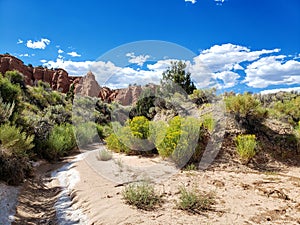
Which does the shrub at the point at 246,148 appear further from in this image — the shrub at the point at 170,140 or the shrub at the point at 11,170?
the shrub at the point at 11,170

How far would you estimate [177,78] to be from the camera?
14547 millimetres

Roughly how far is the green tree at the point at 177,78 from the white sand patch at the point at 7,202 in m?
9.51

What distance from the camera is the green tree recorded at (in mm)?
13930

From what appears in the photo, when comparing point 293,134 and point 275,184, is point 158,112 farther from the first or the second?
point 275,184

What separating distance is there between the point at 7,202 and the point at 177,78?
36.1 ft

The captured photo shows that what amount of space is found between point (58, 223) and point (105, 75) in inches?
244

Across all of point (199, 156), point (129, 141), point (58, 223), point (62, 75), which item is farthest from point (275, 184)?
point (62, 75)

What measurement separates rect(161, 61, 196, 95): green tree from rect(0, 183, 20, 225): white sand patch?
9.51 m

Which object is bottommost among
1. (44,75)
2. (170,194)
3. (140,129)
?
(170,194)

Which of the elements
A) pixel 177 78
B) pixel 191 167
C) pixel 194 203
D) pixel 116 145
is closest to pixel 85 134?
pixel 116 145

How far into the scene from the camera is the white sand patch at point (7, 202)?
4.44 meters

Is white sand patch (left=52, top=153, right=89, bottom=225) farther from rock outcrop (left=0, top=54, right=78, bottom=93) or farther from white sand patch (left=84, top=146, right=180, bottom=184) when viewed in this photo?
rock outcrop (left=0, top=54, right=78, bottom=93)

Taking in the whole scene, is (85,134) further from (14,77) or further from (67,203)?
(14,77)

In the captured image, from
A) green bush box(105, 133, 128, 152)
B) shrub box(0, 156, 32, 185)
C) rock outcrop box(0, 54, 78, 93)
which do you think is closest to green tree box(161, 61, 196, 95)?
green bush box(105, 133, 128, 152)
